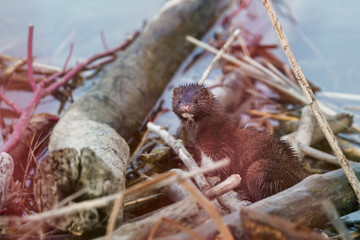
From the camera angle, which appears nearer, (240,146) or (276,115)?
(240,146)

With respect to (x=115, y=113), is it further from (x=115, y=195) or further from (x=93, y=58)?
(x=115, y=195)

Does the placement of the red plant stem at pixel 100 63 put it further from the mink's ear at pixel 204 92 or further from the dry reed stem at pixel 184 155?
the mink's ear at pixel 204 92

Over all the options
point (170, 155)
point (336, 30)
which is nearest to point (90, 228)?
point (170, 155)

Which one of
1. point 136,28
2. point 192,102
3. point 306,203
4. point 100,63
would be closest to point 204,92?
point 192,102

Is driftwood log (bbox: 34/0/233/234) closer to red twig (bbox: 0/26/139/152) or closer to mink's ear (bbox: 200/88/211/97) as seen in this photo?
red twig (bbox: 0/26/139/152)

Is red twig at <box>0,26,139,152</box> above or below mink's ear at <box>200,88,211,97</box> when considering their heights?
below

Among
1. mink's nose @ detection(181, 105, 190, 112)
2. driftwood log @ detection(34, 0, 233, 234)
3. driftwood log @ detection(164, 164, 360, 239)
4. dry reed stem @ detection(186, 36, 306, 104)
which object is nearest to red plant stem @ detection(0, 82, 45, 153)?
driftwood log @ detection(34, 0, 233, 234)
